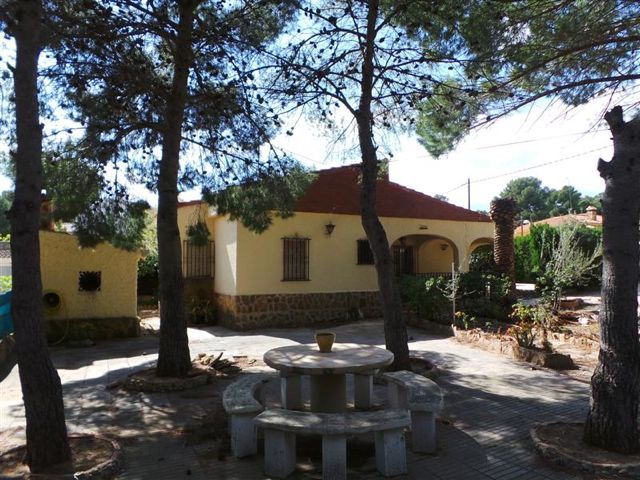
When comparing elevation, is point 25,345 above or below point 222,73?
below

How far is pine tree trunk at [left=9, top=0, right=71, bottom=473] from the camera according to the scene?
3.75 meters

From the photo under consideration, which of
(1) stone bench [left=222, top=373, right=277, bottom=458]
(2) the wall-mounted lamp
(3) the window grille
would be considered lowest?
(1) stone bench [left=222, top=373, right=277, bottom=458]

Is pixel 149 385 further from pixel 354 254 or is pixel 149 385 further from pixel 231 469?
pixel 354 254

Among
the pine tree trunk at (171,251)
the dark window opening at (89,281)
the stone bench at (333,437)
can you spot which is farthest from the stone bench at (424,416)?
the dark window opening at (89,281)

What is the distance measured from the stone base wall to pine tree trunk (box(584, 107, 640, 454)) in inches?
377

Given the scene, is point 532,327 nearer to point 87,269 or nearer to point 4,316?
point 87,269

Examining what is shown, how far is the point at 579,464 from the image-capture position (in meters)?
3.76

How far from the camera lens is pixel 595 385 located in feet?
13.5

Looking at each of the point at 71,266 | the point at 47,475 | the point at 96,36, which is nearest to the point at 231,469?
the point at 47,475

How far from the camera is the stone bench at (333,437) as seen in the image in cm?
371

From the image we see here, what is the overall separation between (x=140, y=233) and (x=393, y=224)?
820 cm

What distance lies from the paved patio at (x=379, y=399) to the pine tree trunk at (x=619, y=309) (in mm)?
615

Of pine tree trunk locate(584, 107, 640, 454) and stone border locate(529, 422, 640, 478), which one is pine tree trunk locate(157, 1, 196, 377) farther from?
pine tree trunk locate(584, 107, 640, 454)

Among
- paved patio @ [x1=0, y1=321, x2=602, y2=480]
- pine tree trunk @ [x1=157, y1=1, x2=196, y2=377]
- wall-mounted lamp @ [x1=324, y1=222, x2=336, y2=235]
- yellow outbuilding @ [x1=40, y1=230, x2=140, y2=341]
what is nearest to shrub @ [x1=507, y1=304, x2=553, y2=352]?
paved patio @ [x1=0, y1=321, x2=602, y2=480]
